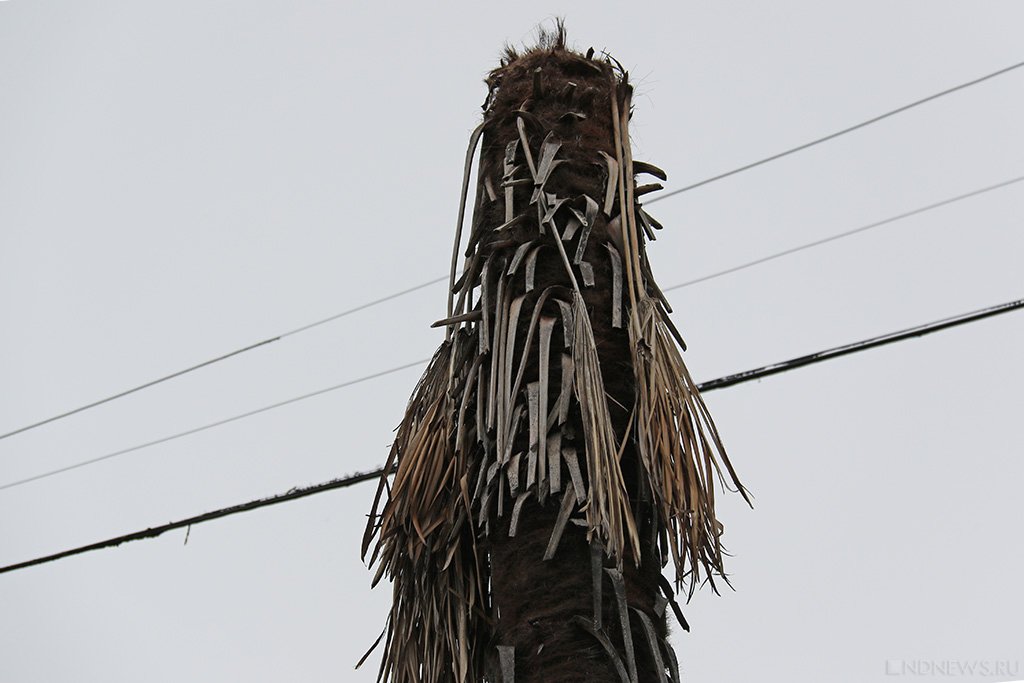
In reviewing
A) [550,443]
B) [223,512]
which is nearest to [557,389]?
[550,443]

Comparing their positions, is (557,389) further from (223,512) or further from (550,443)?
(223,512)

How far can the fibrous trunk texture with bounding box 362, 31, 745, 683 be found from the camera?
2453 mm

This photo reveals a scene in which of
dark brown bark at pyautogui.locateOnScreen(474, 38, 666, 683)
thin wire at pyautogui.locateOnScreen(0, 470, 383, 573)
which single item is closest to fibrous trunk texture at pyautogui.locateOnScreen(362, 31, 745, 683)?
dark brown bark at pyautogui.locateOnScreen(474, 38, 666, 683)

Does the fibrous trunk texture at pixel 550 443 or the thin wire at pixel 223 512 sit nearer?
the fibrous trunk texture at pixel 550 443

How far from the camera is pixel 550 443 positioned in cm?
261

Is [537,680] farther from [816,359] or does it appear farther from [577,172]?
[816,359]

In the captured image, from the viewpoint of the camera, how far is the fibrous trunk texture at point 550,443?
2453 mm

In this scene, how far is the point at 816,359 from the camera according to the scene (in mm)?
4273

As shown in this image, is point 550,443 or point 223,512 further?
point 223,512

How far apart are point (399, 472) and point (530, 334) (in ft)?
1.46

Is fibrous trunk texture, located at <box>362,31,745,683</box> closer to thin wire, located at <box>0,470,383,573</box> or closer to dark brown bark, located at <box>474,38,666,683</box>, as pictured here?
dark brown bark, located at <box>474,38,666,683</box>

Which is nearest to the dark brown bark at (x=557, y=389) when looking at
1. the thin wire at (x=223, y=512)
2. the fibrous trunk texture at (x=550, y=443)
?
the fibrous trunk texture at (x=550, y=443)

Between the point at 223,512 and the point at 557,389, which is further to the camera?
the point at 223,512

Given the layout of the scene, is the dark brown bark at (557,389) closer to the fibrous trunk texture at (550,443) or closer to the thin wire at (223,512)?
the fibrous trunk texture at (550,443)
